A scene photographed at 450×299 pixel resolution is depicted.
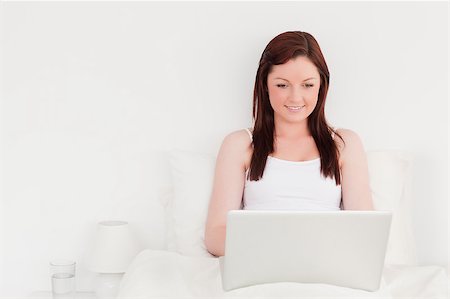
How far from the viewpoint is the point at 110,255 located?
243cm

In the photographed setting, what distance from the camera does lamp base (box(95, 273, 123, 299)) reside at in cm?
245

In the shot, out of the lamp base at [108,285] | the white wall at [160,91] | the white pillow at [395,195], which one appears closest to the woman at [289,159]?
the white pillow at [395,195]

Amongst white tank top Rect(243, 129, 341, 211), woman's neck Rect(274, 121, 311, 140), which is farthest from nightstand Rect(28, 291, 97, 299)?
woman's neck Rect(274, 121, 311, 140)

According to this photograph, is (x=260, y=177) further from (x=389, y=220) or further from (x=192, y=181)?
(x=389, y=220)

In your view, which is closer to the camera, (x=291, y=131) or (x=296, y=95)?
(x=296, y=95)

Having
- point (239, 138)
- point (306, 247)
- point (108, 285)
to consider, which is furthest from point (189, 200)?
point (306, 247)

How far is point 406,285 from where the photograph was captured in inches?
86.2

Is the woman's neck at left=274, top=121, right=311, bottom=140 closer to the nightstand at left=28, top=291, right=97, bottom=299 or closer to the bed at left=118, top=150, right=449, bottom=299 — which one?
the bed at left=118, top=150, right=449, bottom=299

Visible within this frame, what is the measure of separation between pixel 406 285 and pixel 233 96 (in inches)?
35.2

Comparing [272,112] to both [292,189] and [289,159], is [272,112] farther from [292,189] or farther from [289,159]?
[292,189]

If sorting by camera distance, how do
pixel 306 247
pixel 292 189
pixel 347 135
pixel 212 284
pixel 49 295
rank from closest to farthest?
pixel 306 247 → pixel 212 284 → pixel 292 189 → pixel 347 135 → pixel 49 295

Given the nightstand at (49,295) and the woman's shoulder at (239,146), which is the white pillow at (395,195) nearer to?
the woman's shoulder at (239,146)

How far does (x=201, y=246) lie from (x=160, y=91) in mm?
591

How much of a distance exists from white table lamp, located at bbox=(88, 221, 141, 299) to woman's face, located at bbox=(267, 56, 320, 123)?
676 millimetres
